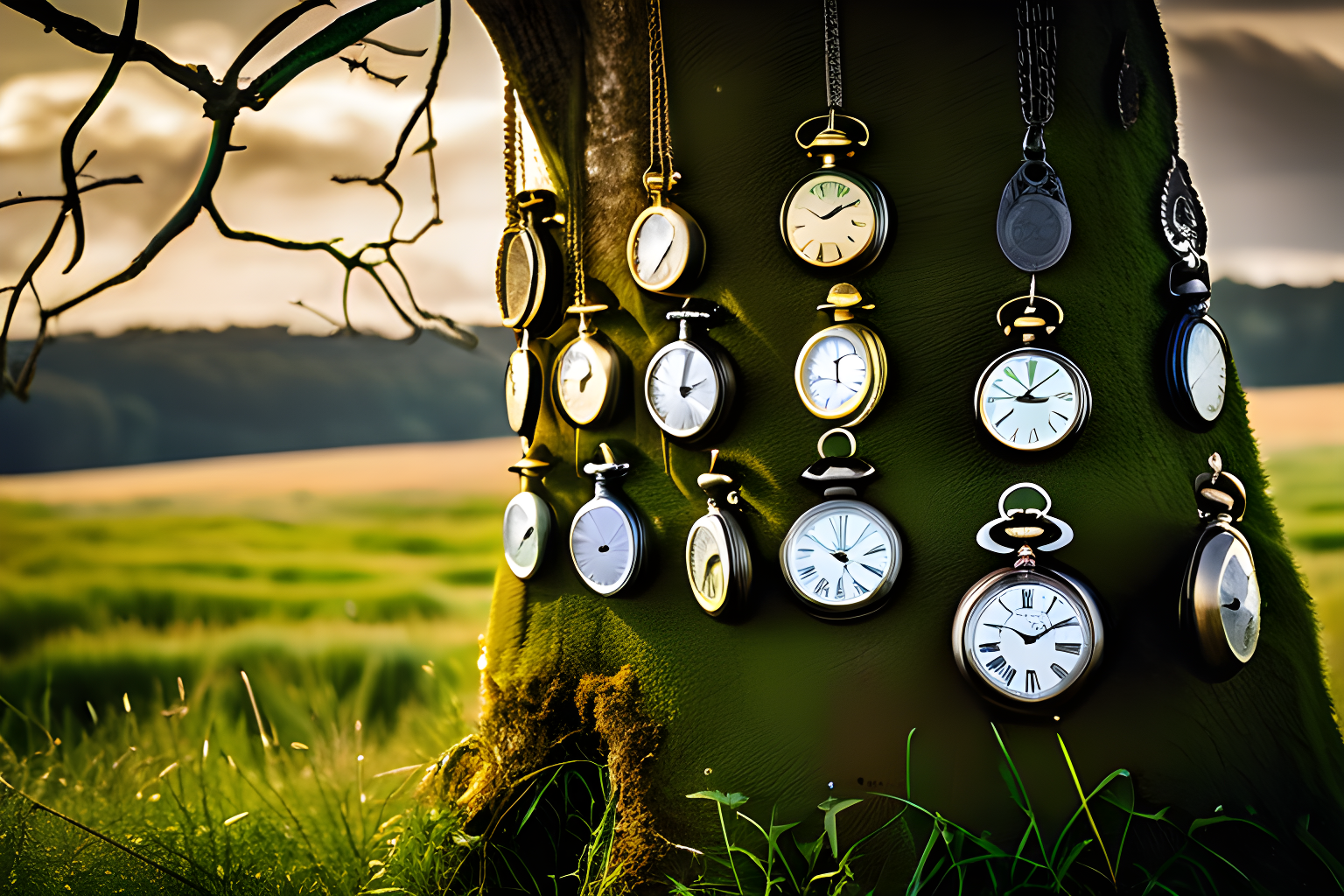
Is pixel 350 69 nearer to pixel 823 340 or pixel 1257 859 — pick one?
pixel 823 340

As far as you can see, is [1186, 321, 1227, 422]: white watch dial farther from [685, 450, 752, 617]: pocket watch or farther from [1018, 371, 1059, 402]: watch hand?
[685, 450, 752, 617]: pocket watch

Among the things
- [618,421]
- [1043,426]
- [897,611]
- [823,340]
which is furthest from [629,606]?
[1043,426]

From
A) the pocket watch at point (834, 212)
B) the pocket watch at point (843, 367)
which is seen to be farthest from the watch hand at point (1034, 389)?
the pocket watch at point (834, 212)

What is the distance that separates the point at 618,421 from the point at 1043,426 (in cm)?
98

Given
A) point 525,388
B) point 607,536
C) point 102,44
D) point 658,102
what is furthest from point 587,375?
point 102,44

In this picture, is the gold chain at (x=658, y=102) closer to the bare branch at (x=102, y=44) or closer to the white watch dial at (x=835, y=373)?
the white watch dial at (x=835, y=373)

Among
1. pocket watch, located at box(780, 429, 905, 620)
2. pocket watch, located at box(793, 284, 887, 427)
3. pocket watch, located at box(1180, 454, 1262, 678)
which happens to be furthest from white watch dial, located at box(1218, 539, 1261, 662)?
pocket watch, located at box(793, 284, 887, 427)

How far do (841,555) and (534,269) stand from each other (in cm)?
109

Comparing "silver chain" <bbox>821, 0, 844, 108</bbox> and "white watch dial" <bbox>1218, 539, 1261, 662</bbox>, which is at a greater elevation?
"silver chain" <bbox>821, 0, 844, 108</bbox>

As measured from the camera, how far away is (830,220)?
1.90 meters

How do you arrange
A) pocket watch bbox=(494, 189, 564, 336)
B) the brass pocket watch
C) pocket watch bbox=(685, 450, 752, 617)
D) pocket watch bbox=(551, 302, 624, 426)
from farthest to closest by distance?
pocket watch bbox=(494, 189, 564, 336) → pocket watch bbox=(551, 302, 624, 426) → the brass pocket watch → pocket watch bbox=(685, 450, 752, 617)

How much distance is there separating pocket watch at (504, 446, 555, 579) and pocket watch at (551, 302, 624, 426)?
20 centimetres

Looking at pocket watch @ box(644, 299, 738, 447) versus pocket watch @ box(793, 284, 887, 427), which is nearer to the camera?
pocket watch @ box(793, 284, 887, 427)

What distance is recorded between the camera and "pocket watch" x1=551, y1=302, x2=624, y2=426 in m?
2.18
